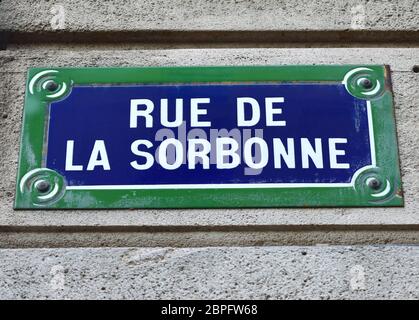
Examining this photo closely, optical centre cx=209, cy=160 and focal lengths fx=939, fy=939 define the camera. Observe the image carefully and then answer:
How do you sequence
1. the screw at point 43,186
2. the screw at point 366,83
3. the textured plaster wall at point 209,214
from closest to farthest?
1. the textured plaster wall at point 209,214
2. the screw at point 43,186
3. the screw at point 366,83

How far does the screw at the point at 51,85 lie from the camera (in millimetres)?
2529

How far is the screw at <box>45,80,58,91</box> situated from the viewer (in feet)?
8.30

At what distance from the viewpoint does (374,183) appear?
7.82 feet

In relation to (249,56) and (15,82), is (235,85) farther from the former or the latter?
(15,82)

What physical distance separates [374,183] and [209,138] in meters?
0.44

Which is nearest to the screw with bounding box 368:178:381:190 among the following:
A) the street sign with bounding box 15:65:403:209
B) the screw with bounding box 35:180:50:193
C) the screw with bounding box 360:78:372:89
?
the street sign with bounding box 15:65:403:209

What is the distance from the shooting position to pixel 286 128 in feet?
8.00

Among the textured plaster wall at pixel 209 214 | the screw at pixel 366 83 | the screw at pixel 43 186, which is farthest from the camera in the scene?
the screw at pixel 366 83

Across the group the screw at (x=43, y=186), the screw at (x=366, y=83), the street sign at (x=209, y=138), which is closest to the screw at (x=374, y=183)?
the street sign at (x=209, y=138)

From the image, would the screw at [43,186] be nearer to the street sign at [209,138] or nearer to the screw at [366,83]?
the street sign at [209,138]

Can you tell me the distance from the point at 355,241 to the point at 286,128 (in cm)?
34
